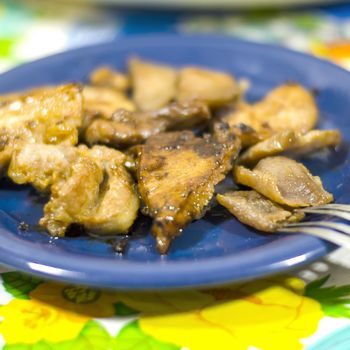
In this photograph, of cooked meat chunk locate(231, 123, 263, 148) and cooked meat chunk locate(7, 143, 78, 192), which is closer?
cooked meat chunk locate(7, 143, 78, 192)

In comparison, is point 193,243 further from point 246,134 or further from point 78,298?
point 246,134

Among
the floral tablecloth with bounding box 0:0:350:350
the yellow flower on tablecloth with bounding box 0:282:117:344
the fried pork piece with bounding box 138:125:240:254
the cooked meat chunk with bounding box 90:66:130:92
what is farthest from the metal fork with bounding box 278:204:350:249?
the cooked meat chunk with bounding box 90:66:130:92

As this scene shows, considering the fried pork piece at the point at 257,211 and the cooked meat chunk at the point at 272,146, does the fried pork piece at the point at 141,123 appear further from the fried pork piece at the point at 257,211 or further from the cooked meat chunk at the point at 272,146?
the fried pork piece at the point at 257,211

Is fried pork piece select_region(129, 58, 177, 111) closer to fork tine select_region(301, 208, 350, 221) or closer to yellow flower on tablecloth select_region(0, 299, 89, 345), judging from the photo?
fork tine select_region(301, 208, 350, 221)

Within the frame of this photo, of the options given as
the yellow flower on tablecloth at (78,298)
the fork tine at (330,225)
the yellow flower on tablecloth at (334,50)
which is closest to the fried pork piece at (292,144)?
the fork tine at (330,225)

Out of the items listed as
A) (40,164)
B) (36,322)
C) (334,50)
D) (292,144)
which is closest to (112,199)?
(40,164)

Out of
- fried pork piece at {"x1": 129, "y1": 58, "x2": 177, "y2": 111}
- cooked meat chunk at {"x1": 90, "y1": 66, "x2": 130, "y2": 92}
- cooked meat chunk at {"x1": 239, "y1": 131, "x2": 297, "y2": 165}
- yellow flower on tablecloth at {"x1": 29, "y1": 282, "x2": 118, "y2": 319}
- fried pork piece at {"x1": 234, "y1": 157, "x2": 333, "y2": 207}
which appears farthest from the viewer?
cooked meat chunk at {"x1": 90, "y1": 66, "x2": 130, "y2": 92}

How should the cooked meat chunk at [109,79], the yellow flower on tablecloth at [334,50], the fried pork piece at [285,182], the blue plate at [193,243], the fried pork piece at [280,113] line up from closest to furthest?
the blue plate at [193,243], the fried pork piece at [285,182], the fried pork piece at [280,113], the cooked meat chunk at [109,79], the yellow flower on tablecloth at [334,50]
